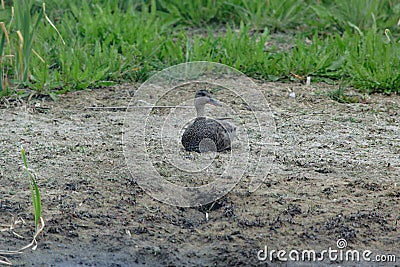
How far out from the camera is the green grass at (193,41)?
6.20 metres

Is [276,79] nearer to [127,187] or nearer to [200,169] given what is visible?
[200,169]

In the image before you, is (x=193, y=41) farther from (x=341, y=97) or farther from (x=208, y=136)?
(x=208, y=136)

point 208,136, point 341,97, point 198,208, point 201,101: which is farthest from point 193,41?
point 198,208

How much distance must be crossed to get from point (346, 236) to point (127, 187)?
4.21 feet

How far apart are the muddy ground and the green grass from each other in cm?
51

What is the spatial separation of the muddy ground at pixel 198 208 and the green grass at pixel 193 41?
0.51 meters

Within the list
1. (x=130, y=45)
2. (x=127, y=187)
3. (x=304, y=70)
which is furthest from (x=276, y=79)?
(x=127, y=187)

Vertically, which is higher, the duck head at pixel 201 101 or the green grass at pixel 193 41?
the duck head at pixel 201 101

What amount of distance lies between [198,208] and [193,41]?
3076mm

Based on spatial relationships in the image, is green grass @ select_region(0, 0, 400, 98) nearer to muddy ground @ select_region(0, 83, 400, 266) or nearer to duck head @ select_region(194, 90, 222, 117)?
muddy ground @ select_region(0, 83, 400, 266)

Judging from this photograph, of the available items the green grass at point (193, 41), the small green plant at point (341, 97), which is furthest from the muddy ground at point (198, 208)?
the green grass at point (193, 41)

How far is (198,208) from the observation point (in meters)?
4.41

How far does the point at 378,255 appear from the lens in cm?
398

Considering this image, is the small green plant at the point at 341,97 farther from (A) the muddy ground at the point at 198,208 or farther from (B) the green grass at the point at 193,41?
(A) the muddy ground at the point at 198,208
